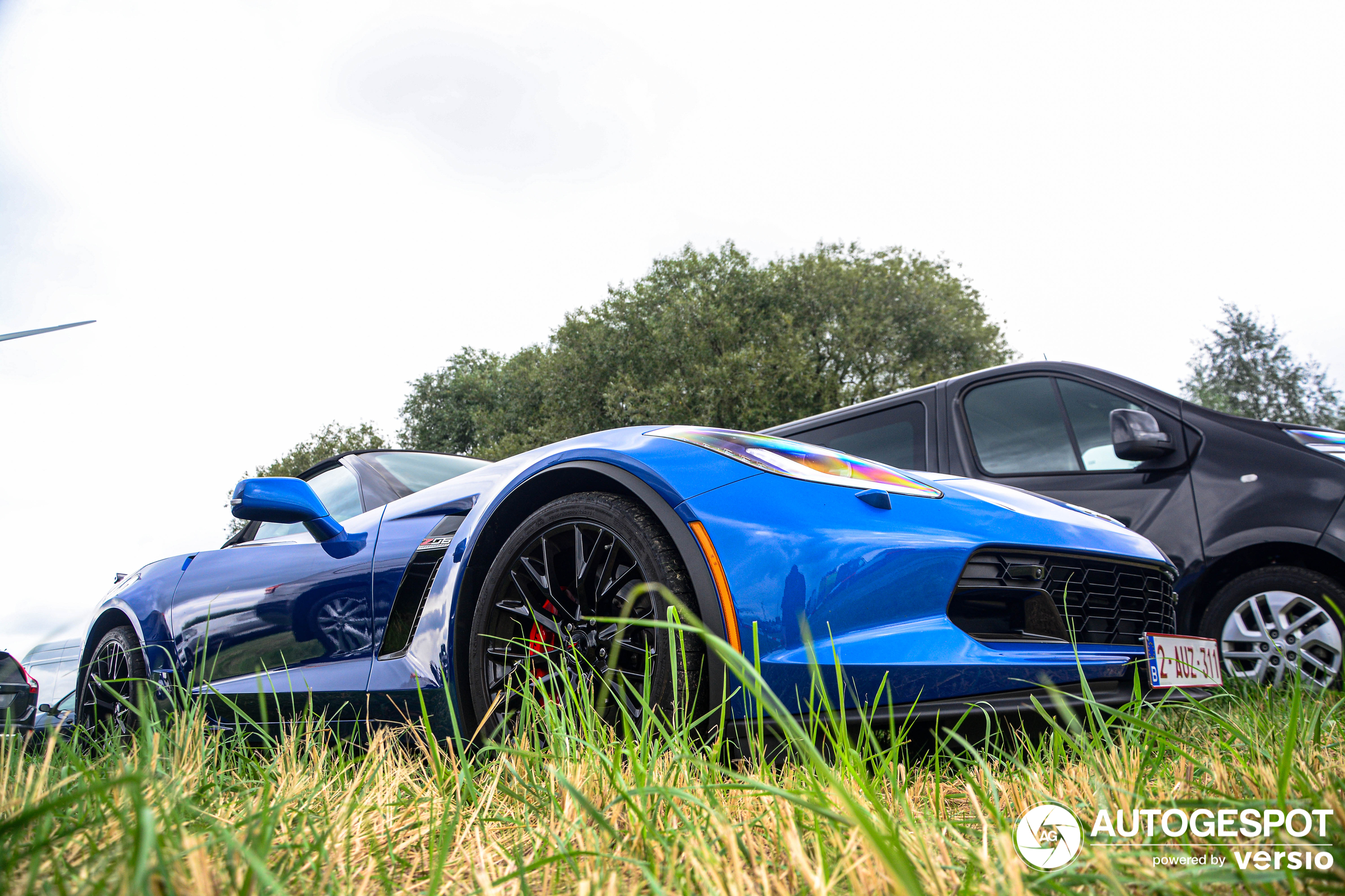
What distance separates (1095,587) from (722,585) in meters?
1.16

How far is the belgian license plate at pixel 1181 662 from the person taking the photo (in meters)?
1.98

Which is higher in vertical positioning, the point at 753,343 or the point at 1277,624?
the point at 753,343

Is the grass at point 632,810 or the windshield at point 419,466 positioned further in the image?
the windshield at point 419,466

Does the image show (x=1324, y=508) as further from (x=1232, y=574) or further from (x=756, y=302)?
(x=756, y=302)

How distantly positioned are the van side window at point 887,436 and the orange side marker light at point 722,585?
9.00 feet

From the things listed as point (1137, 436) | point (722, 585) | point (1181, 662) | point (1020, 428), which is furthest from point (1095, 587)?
point (1020, 428)

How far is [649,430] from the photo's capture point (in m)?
2.15

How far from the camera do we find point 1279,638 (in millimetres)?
3324

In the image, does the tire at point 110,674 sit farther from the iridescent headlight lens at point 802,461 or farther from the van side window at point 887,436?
the van side window at point 887,436

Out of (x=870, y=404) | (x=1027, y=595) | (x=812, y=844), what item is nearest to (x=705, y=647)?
(x=812, y=844)

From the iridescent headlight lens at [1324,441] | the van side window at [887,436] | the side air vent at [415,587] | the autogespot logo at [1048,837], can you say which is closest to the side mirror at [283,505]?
the side air vent at [415,587]

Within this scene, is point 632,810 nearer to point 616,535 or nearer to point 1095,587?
point 616,535

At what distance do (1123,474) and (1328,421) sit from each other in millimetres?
26799

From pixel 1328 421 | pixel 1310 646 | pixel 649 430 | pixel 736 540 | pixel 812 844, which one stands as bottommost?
pixel 1328 421
